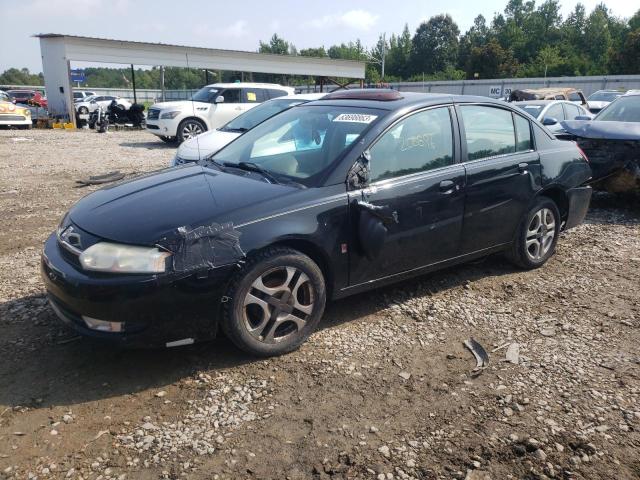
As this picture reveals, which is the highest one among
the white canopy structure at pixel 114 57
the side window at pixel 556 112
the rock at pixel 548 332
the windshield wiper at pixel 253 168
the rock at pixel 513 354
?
the white canopy structure at pixel 114 57

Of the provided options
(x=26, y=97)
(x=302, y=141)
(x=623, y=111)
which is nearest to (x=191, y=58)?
(x=26, y=97)

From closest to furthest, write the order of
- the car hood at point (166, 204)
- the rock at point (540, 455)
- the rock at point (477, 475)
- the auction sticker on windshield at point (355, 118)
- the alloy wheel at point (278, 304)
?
the rock at point (477, 475) → the rock at point (540, 455) → the car hood at point (166, 204) → the alloy wheel at point (278, 304) → the auction sticker on windshield at point (355, 118)

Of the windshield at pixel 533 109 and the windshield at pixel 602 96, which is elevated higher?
the windshield at pixel 602 96

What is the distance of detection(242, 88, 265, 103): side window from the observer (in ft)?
52.2

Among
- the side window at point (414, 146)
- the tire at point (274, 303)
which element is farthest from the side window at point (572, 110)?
the tire at point (274, 303)

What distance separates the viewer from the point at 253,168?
13.2 ft

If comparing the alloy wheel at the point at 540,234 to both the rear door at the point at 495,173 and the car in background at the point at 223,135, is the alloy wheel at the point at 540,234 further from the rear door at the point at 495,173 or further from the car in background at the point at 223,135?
the car in background at the point at 223,135

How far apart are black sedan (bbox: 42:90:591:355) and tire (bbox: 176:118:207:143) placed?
11298 millimetres

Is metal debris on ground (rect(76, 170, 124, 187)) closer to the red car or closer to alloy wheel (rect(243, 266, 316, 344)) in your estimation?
alloy wheel (rect(243, 266, 316, 344))

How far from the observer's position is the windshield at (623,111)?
7.71m

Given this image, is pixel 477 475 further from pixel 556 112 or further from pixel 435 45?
pixel 435 45

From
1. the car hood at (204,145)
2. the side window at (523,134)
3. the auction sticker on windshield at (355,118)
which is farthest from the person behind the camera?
the car hood at (204,145)

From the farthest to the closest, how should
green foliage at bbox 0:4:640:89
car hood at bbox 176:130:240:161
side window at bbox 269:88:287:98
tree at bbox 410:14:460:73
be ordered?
1. tree at bbox 410:14:460:73
2. green foliage at bbox 0:4:640:89
3. side window at bbox 269:88:287:98
4. car hood at bbox 176:130:240:161

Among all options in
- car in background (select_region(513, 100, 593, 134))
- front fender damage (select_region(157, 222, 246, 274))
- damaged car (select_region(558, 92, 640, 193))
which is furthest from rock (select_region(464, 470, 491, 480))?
car in background (select_region(513, 100, 593, 134))
